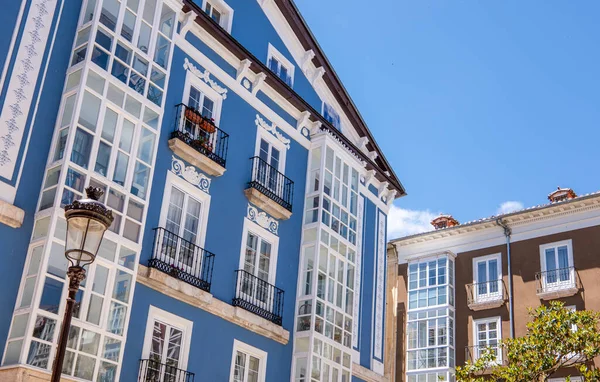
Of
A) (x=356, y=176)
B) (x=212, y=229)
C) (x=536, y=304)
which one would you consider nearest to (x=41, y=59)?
(x=212, y=229)

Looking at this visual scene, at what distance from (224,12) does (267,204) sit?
4.98 m

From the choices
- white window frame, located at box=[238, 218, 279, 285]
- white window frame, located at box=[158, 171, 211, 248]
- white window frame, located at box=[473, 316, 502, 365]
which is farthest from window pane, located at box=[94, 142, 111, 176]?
white window frame, located at box=[473, 316, 502, 365]

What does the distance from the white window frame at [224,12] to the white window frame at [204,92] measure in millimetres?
1982

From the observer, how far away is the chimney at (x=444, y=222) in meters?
34.1

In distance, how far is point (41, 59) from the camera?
14.7 m

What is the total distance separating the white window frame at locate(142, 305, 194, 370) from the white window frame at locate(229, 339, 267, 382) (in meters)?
1.38

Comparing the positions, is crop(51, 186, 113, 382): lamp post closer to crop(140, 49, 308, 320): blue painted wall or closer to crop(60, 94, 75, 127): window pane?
crop(60, 94, 75, 127): window pane

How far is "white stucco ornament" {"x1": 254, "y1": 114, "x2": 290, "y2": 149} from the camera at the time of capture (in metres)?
20.1

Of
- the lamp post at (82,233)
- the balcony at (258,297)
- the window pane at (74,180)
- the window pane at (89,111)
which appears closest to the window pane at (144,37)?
the window pane at (89,111)

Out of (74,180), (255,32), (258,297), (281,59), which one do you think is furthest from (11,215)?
(281,59)

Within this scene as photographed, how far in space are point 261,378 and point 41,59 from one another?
27.5ft

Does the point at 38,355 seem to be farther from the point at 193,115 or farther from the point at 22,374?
the point at 193,115

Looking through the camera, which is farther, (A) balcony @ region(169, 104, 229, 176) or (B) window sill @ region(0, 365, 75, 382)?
(A) balcony @ region(169, 104, 229, 176)

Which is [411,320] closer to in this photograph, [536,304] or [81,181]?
[536,304]
